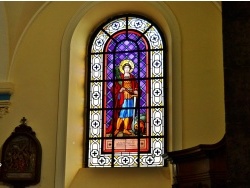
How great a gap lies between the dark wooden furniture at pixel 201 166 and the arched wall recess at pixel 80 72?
1.38 metres

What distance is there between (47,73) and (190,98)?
238 centimetres

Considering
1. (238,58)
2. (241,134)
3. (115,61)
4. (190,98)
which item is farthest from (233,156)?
(115,61)

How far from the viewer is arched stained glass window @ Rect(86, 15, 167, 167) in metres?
8.13

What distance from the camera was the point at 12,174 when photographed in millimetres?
7961

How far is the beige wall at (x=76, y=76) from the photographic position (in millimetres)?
7574

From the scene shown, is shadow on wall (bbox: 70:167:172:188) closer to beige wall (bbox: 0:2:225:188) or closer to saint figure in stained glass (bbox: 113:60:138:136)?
beige wall (bbox: 0:2:225:188)

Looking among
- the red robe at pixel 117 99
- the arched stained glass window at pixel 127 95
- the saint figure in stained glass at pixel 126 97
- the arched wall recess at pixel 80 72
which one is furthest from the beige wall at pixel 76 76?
the saint figure in stained glass at pixel 126 97

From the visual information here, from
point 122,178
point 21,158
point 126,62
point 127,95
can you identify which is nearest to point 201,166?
point 122,178

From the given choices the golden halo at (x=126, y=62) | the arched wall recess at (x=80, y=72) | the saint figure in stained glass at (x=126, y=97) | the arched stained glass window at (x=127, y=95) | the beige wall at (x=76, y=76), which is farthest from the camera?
the golden halo at (x=126, y=62)

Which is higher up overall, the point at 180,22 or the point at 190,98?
the point at 180,22

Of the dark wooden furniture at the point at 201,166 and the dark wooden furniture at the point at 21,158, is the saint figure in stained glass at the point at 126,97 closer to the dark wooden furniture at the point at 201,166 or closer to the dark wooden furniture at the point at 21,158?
the dark wooden furniture at the point at 21,158

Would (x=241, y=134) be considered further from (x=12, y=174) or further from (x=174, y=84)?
(x=12, y=174)

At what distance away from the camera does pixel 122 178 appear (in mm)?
7812

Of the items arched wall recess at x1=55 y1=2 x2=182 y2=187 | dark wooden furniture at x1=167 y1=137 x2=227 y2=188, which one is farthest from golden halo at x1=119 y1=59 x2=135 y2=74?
dark wooden furniture at x1=167 y1=137 x2=227 y2=188
